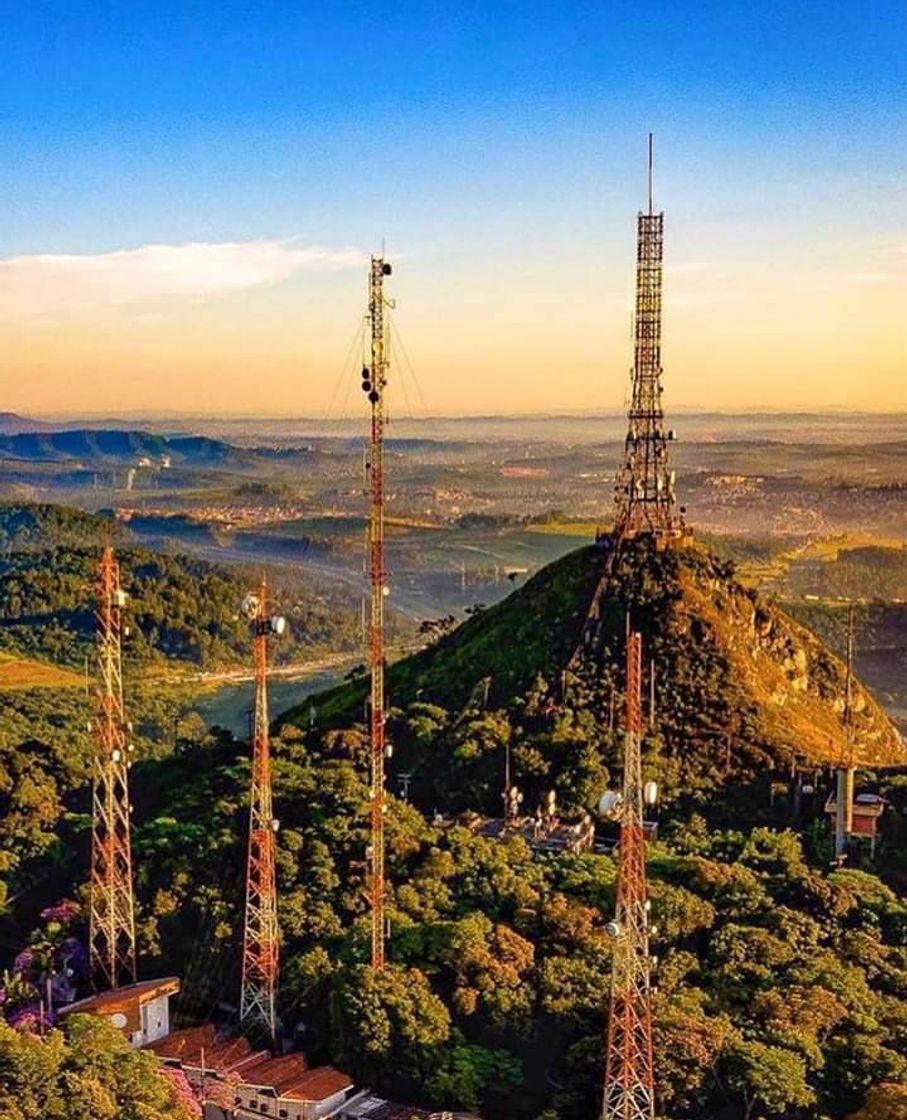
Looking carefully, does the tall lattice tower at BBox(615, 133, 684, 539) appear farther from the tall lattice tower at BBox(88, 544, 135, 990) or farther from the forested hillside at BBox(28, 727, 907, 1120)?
the tall lattice tower at BBox(88, 544, 135, 990)

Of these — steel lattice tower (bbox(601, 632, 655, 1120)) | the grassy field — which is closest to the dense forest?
steel lattice tower (bbox(601, 632, 655, 1120))

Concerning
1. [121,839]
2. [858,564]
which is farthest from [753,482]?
[121,839]

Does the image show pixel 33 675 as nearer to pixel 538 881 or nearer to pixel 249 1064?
pixel 538 881

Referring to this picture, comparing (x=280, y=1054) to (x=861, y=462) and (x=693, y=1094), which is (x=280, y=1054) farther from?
(x=861, y=462)

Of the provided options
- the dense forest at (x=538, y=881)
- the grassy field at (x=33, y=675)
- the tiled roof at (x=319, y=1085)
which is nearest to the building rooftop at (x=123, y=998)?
the dense forest at (x=538, y=881)

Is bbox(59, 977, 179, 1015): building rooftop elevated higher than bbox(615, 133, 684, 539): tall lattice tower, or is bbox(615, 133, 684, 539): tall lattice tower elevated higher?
bbox(615, 133, 684, 539): tall lattice tower
